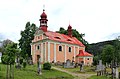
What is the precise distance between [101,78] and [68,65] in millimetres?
14638

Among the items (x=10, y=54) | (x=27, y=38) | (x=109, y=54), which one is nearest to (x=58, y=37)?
(x=27, y=38)

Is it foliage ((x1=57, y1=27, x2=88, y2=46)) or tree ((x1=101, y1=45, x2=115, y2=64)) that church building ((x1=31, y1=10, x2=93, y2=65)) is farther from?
tree ((x1=101, y1=45, x2=115, y2=64))

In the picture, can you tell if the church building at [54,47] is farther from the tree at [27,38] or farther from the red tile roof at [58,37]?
the tree at [27,38]

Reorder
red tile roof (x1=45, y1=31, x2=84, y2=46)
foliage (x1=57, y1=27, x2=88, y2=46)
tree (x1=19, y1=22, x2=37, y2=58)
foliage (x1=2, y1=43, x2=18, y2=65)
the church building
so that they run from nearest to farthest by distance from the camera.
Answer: foliage (x1=2, y1=43, x2=18, y2=65) < the church building < red tile roof (x1=45, y1=31, x2=84, y2=46) < tree (x1=19, y1=22, x2=37, y2=58) < foliage (x1=57, y1=27, x2=88, y2=46)

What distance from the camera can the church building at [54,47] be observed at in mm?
52969

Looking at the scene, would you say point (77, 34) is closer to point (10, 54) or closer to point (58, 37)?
point (58, 37)

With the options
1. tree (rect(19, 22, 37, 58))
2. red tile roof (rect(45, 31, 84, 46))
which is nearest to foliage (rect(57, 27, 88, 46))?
tree (rect(19, 22, 37, 58))

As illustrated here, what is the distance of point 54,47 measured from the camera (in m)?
53.7

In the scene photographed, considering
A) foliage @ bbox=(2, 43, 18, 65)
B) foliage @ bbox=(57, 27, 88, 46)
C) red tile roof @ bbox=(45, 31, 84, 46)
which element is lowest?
foliage @ bbox=(2, 43, 18, 65)

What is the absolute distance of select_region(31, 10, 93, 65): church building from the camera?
5297 centimetres

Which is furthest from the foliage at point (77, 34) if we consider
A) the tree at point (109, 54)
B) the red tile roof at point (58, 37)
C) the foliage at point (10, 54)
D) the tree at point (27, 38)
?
the foliage at point (10, 54)

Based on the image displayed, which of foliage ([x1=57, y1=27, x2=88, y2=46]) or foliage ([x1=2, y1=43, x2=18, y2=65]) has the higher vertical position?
foliage ([x1=57, y1=27, x2=88, y2=46])

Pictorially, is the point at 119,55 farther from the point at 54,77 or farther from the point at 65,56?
the point at 65,56

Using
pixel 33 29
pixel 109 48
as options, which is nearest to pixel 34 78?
pixel 109 48
